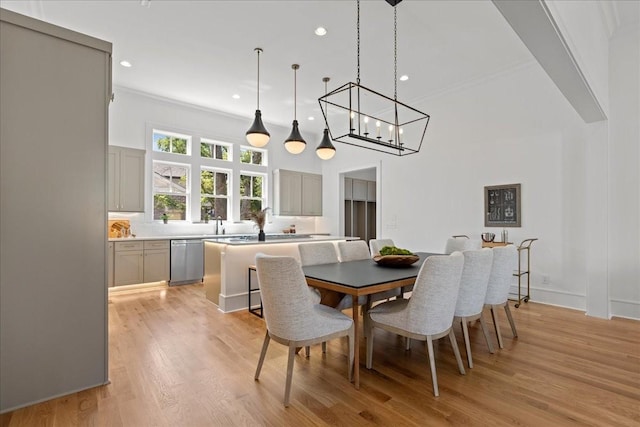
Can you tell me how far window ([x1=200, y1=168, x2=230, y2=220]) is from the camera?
6668 millimetres

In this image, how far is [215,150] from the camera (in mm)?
6891

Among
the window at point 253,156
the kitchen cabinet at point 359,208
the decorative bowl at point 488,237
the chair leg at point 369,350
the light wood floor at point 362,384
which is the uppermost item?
the window at point 253,156

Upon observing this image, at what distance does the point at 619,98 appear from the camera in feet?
12.6

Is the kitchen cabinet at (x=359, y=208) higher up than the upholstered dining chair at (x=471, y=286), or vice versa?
the kitchen cabinet at (x=359, y=208)

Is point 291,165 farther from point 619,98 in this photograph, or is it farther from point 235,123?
point 619,98

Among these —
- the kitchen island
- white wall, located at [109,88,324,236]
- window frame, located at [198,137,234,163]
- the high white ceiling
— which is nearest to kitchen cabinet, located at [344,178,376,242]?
white wall, located at [109,88,324,236]

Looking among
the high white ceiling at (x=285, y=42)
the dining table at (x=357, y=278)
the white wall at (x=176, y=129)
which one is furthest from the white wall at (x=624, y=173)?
the white wall at (x=176, y=129)

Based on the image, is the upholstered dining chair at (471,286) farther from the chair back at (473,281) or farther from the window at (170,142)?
the window at (170,142)

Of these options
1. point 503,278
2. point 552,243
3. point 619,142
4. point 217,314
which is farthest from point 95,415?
point 619,142

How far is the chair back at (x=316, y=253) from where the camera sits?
3.26m

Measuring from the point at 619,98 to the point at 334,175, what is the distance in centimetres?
517

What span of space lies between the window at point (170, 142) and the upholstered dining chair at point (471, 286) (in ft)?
19.0

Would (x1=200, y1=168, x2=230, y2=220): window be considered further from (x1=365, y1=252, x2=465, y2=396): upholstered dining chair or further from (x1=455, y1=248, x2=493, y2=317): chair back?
(x1=455, y1=248, x2=493, y2=317): chair back

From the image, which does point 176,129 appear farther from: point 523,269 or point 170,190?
point 523,269
